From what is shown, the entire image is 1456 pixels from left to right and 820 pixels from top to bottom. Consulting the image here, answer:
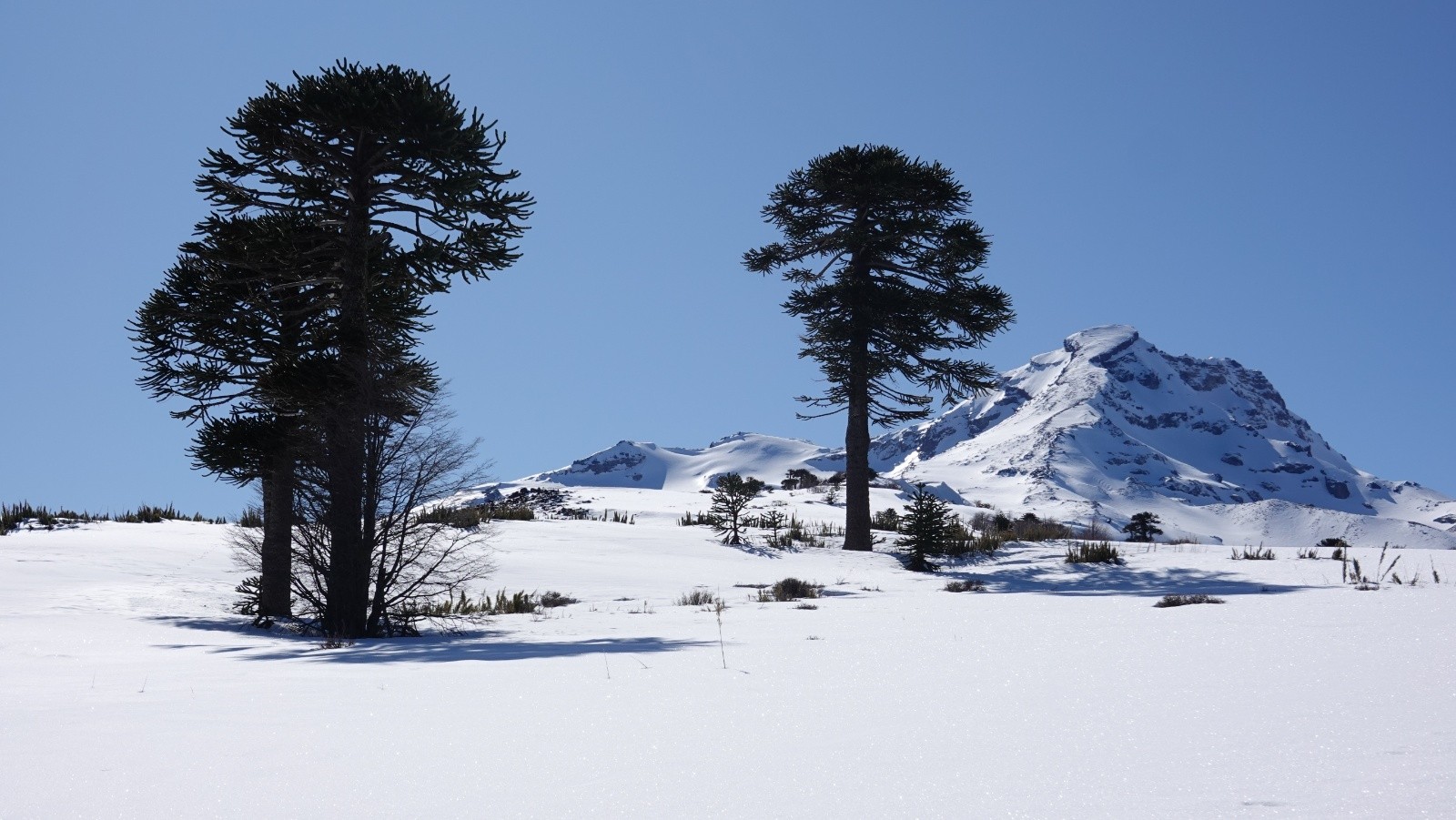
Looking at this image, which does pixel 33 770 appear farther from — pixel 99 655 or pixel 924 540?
pixel 924 540

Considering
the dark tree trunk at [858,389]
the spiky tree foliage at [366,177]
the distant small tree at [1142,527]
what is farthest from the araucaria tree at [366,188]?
the distant small tree at [1142,527]

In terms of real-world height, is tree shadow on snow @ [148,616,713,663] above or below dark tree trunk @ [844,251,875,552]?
below

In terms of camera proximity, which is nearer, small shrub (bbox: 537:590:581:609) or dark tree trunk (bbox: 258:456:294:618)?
dark tree trunk (bbox: 258:456:294:618)

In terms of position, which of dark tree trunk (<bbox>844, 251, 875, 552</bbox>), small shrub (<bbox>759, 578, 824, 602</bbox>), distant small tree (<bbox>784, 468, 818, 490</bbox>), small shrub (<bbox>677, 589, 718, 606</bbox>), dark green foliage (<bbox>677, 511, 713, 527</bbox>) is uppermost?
dark tree trunk (<bbox>844, 251, 875, 552</bbox>)

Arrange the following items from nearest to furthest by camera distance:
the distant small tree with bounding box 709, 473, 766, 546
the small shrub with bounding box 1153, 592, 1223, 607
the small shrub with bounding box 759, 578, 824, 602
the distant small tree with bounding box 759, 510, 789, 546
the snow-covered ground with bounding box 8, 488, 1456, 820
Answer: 1. the snow-covered ground with bounding box 8, 488, 1456, 820
2. the small shrub with bounding box 1153, 592, 1223, 607
3. the small shrub with bounding box 759, 578, 824, 602
4. the distant small tree with bounding box 709, 473, 766, 546
5. the distant small tree with bounding box 759, 510, 789, 546

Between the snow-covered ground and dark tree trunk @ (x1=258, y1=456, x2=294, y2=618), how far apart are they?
6.91 feet

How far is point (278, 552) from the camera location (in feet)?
31.3

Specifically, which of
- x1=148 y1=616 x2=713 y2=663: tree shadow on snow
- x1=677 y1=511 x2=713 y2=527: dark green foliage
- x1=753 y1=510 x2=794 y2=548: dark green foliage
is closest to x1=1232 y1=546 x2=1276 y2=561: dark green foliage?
x1=753 y1=510 x2=794 y2=548: dark green foliage

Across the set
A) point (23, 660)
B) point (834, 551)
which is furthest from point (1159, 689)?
point (834, 551)

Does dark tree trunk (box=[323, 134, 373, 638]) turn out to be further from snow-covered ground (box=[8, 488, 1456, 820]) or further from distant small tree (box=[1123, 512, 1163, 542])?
distant small tree (box=[1123, 512, 1163, 542])

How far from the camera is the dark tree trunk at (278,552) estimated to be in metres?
9.12

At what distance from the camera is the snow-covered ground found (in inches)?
79.7

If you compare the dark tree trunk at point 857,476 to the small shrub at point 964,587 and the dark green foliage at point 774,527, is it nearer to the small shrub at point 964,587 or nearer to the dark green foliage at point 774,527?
the dark green foliage at point 774,527

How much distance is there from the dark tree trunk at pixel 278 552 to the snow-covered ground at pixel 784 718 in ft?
6.91
